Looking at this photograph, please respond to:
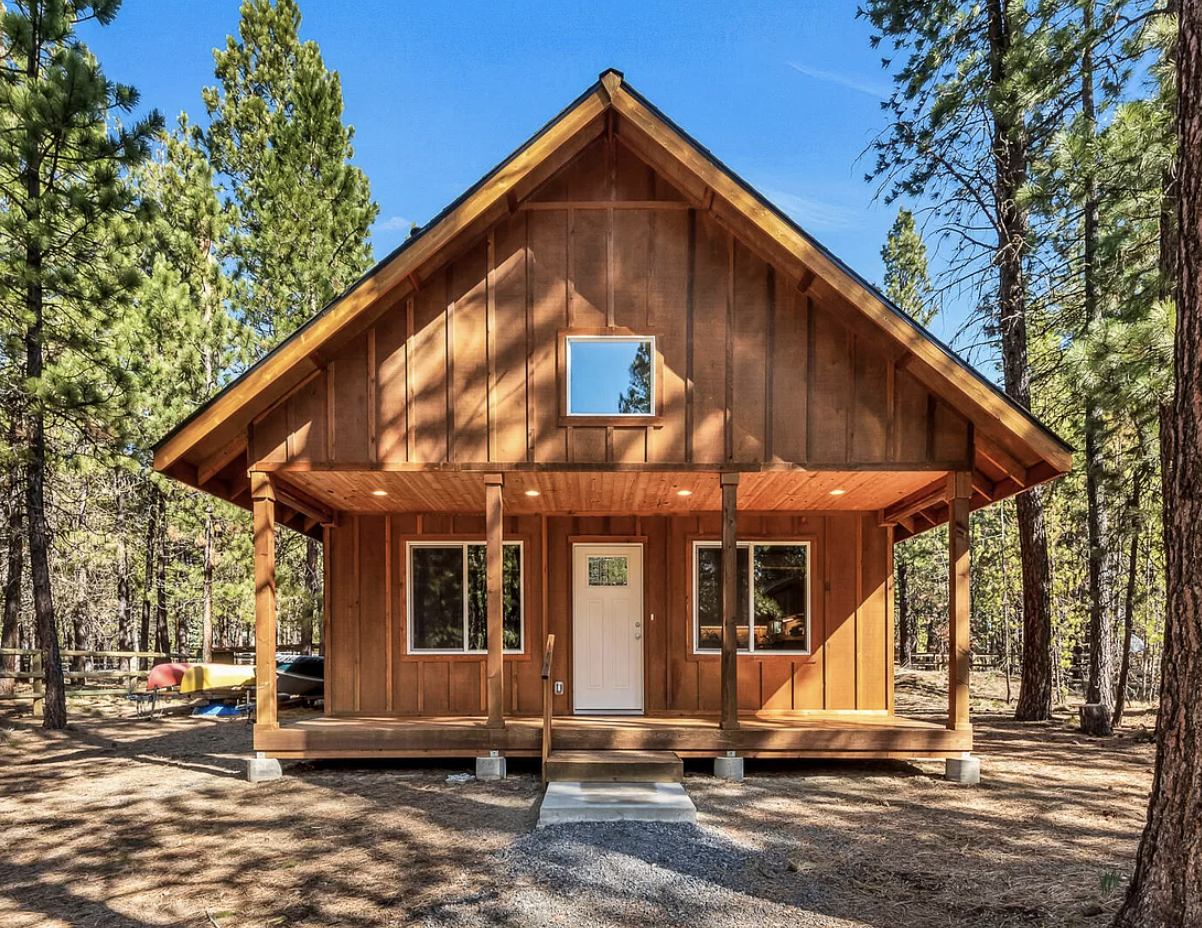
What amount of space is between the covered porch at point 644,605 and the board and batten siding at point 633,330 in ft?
0.86

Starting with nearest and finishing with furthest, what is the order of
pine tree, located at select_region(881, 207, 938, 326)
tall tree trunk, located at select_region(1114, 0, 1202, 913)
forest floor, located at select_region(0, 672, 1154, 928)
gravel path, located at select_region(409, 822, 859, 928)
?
tall tree trunk, located at select_region(1114, 0, 1202, 913) < gravel path, located at select_region(409, 822, 859, 928) < forest floor, located at select_region(0, 672, 1154, 928) < pine tree, located at select_region(881, 207, 938, 326)

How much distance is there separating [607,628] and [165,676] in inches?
336

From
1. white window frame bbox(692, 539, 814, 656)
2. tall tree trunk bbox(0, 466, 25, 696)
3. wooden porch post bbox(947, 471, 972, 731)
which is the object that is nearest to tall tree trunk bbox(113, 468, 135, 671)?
tall tree trunk bbox(0, 466, 25, 696)

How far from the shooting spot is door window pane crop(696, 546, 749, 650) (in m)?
9.49

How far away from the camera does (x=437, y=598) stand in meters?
9.52

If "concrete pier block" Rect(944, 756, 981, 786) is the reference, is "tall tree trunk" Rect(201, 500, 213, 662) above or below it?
above

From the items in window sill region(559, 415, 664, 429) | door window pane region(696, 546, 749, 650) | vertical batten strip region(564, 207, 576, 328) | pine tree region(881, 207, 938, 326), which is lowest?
door window pane region(696, 546, 749, 650)

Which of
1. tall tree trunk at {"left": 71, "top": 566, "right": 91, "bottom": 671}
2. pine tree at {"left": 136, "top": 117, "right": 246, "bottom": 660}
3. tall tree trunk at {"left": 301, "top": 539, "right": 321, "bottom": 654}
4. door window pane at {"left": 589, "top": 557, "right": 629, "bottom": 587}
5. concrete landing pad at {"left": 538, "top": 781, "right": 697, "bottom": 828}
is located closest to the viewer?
concrete landing pad at {"left": 538, "top": 781, "right": 697, "bottom": 828}

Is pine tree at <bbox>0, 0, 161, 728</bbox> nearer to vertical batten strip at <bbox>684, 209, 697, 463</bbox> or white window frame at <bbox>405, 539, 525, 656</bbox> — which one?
white window frame at <bbox>405, 539, 525, 656</bbox>

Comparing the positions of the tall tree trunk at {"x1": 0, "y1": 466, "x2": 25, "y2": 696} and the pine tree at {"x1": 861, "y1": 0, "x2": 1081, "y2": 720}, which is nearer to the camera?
the pine tree at {"x1": 861, "y1": 0, "x2": 1081, "y2": 720}

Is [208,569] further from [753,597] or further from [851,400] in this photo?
[851,400]

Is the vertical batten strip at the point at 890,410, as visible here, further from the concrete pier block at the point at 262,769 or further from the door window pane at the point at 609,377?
the concrete pier block at the point at 262,769

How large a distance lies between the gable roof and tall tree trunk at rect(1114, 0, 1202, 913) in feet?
11.4

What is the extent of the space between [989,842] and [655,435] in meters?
4.33
